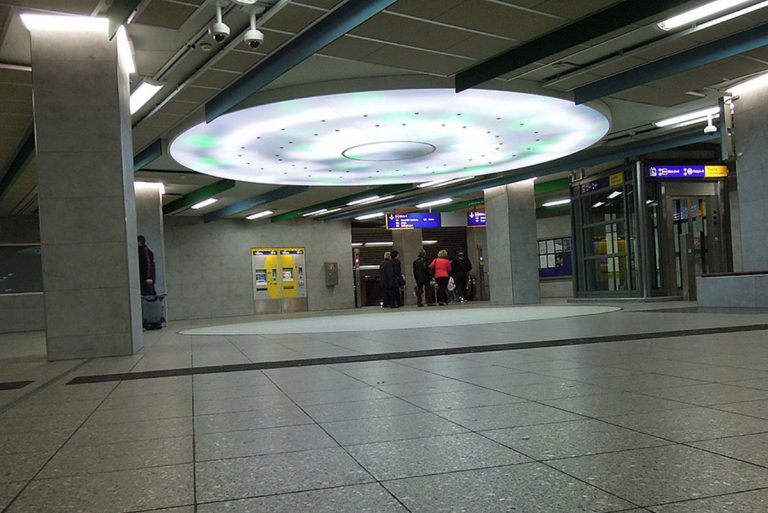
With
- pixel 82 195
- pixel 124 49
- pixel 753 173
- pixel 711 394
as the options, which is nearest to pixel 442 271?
pixel 753 173

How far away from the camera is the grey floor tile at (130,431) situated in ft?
10.5

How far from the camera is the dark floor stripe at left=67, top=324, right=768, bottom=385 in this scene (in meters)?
5.75

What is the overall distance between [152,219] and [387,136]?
7.84 meters

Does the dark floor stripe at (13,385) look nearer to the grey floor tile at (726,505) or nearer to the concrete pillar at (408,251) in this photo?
the grey floor tile at (726,505)

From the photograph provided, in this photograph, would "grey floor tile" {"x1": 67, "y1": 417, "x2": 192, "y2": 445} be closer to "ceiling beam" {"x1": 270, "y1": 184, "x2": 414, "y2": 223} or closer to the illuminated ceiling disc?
the illuminated ceiling disc

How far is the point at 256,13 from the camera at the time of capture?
7773mm

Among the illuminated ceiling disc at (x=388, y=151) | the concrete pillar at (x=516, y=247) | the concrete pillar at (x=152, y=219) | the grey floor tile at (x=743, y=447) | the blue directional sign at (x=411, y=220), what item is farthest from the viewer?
the blue directional sign at (x=411, y=220)

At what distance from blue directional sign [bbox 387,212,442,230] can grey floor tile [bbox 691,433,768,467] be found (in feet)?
77.8

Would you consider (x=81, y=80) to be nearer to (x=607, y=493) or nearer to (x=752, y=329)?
(x=607, y=493)

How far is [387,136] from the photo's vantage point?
14148 millimetres

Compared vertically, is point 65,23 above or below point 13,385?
above

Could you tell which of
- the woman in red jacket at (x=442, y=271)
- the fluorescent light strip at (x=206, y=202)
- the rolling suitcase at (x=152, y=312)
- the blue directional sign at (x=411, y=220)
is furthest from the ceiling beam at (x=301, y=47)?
the blue directional sign at (x=411, y=220)

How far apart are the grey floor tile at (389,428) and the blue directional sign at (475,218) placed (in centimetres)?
2427

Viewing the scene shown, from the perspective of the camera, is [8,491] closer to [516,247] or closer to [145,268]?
[145,268]
